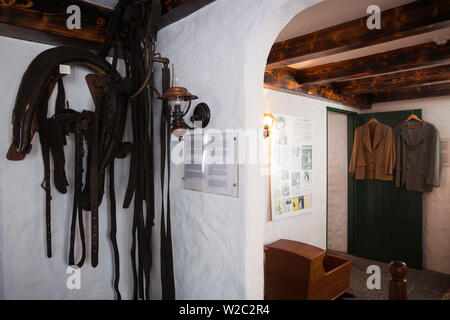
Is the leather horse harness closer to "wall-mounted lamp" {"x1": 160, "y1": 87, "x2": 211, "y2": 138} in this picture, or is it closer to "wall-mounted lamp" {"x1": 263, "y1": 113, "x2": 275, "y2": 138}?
"wall-mounted lamp" {"x1": 160, "y1": 87, "x2": 211, "y2": 138}

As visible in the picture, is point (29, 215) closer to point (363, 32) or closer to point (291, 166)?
point (363, 32)

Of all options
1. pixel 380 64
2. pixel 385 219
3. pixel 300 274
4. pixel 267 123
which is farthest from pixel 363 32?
pixel 385 219

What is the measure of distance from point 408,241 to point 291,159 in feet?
6.96

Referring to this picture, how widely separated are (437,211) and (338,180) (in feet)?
4.18

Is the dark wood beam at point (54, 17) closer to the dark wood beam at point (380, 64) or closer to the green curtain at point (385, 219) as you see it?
the dark wood beam at point (380, 64)

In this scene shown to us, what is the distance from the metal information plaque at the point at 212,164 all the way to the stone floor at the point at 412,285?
2495mm

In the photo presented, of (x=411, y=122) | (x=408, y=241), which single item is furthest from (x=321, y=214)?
(x=411, y=122)

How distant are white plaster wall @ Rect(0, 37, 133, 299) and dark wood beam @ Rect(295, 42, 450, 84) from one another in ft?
7.42

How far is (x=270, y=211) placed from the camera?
3.09 metres

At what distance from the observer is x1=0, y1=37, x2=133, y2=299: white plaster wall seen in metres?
1.51

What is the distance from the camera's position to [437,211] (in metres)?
3.83

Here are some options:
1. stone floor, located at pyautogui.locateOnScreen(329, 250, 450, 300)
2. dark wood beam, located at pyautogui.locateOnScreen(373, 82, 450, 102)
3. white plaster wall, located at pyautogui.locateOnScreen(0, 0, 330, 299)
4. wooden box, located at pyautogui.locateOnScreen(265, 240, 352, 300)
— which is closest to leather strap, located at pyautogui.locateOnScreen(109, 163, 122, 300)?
white plaster wall, located at pyautogui.locateOnScreen(0, 0, 330, 299)

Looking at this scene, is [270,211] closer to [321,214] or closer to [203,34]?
[321,214]

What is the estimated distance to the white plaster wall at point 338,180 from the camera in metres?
4.49
